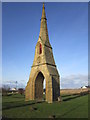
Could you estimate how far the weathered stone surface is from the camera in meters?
24.8

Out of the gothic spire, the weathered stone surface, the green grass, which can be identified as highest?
the gothic spire

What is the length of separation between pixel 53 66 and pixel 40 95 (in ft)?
23.0

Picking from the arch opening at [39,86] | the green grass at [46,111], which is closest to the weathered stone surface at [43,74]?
the arch opening at [39,86]

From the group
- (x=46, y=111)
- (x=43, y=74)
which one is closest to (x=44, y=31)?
(x=43, y=74)

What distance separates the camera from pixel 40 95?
28.4 m

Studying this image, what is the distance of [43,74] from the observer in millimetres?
26172

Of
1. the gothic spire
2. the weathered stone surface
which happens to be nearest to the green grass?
the weathered stone surface

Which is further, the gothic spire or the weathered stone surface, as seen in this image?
the gothic spire

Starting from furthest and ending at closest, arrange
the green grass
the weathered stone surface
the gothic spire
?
the gothic spire → the weathered stone surface → the green grass

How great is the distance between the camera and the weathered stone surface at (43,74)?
24.8m

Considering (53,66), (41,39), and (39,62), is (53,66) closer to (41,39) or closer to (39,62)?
(39,62)

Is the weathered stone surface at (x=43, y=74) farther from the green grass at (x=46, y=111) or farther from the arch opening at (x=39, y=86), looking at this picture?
the green grass at (x=46, y=111)

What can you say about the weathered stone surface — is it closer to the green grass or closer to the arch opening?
the arch opening

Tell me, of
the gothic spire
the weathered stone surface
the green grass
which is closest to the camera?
the green grass
